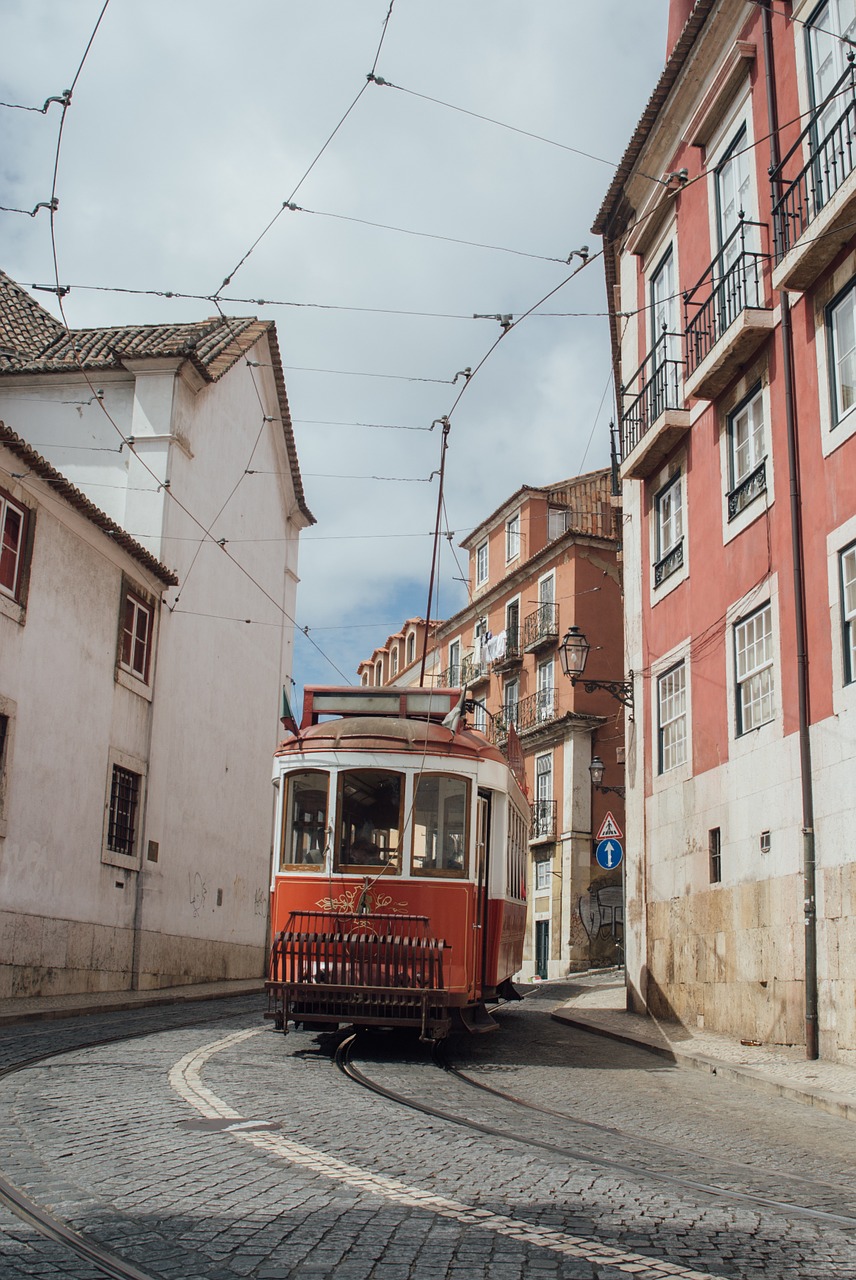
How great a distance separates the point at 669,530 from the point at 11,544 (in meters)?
8.92

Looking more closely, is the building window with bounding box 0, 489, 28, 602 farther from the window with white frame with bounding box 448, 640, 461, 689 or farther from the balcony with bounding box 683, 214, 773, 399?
the window with white frame with bounding box 448, 640, 461, 689

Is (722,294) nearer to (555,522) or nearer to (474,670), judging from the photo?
(555,522)

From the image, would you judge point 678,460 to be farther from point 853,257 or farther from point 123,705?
point 123,705

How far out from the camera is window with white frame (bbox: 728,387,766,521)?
14180 mm

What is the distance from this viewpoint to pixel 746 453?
48.3 feet

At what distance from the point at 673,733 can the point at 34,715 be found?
28.3 feet

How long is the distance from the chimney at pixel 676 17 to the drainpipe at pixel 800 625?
5.24 metres

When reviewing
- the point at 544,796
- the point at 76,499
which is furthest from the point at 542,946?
the point at 76,499

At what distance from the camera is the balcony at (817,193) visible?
11.7 metres

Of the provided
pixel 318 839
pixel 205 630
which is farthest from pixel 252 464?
pixel 318 839

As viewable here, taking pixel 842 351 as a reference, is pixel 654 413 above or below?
above

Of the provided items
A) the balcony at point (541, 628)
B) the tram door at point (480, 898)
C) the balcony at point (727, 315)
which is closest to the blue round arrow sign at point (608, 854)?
the tram door at point (480, 898)

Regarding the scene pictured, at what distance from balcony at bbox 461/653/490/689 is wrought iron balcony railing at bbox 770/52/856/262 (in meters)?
29.9

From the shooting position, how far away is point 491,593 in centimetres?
4359
